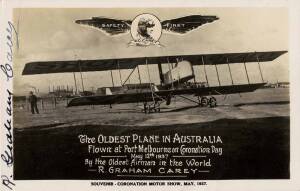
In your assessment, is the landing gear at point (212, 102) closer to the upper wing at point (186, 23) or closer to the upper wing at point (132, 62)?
the upper wing at point (132, 62)

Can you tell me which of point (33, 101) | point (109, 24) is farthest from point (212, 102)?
point (33, 101)

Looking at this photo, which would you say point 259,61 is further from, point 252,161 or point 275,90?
point 252,161

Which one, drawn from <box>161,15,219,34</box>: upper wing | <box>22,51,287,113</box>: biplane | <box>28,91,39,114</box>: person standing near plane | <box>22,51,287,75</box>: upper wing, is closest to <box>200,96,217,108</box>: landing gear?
<box>22,51,287,113</box>: biplane

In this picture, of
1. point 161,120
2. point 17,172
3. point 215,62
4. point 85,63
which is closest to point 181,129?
point 161,120

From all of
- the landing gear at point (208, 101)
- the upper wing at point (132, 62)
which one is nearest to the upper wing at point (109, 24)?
the upper wing at point (132, 62)

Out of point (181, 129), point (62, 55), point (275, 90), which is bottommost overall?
point (181, 129)
